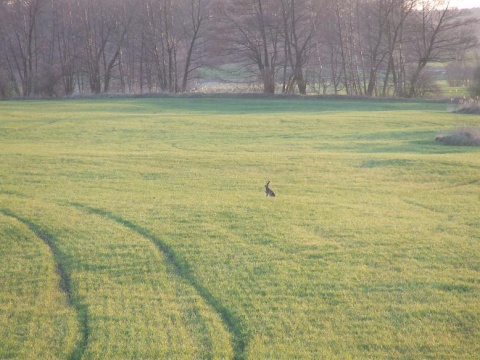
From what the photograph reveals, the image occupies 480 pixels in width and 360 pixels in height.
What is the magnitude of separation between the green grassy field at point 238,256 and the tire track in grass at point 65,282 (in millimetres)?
25

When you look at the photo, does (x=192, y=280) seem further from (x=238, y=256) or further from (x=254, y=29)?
(x=254, y=29)

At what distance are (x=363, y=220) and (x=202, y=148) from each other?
12341 mm

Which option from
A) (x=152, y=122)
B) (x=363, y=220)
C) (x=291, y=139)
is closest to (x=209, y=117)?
(x=152, y=122)

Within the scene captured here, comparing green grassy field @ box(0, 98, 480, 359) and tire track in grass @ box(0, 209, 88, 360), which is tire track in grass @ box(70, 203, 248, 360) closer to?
green grassy field @ box(0, 98, 480, 359)

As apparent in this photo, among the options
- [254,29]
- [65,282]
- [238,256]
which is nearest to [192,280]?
[238,256]

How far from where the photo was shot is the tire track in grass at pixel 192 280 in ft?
22.6

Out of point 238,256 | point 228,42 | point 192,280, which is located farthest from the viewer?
point 228,42

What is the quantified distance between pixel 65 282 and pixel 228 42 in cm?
4484

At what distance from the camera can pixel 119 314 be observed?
7.45m

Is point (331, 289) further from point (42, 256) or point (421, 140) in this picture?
point (421, 140)

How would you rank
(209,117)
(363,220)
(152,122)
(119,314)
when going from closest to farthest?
(119,314)
(363,220)
(152,122)
(209,117)

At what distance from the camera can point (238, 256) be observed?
9.20 metres

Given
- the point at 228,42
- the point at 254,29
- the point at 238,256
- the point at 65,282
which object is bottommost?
the point at 65,282

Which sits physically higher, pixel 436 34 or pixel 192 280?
pixel 436 34
